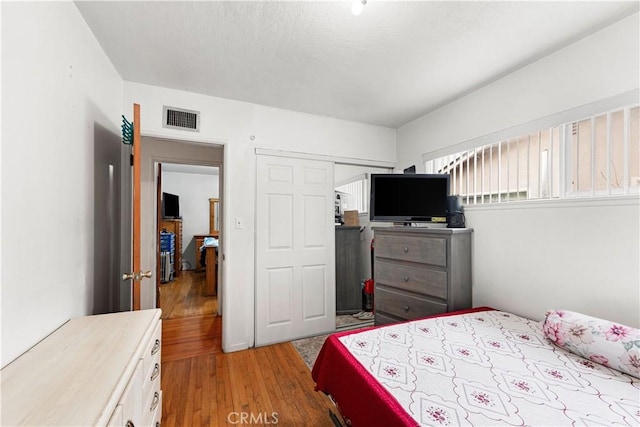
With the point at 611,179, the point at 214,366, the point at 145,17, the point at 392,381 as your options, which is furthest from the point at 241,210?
the point at 611,179

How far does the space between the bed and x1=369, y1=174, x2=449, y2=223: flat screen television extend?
109 cm

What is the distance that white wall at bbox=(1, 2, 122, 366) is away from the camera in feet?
3.05

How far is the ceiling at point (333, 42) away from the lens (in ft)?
4.82

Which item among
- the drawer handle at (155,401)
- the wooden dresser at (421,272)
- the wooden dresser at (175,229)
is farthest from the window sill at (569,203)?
the wooden dresser at (175,229)

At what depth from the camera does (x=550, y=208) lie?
185cm

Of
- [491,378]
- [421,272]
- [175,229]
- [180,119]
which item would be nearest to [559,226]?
[421,272]

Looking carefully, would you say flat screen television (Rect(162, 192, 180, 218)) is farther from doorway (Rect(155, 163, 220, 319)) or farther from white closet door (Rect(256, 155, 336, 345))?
white closet door (Rect(256, 155, 336, 345))

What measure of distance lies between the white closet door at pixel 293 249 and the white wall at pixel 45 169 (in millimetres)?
1404

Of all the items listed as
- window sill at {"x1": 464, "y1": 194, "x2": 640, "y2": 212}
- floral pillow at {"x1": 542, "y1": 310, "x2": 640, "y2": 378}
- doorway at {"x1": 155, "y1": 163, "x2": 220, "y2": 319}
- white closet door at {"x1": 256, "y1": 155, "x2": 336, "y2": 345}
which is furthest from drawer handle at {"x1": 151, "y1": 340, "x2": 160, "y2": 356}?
doorway at {"x1": 155, "y1": 163, "x2": 220, "y2": 319}

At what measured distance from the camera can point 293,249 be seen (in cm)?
289

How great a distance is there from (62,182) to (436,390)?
1.94 m

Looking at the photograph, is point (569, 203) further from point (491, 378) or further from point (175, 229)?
point (175, 229)

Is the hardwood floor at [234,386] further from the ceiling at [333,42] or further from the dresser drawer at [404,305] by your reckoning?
the ceiling at [333,42]

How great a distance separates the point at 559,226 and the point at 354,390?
176 centimetres
